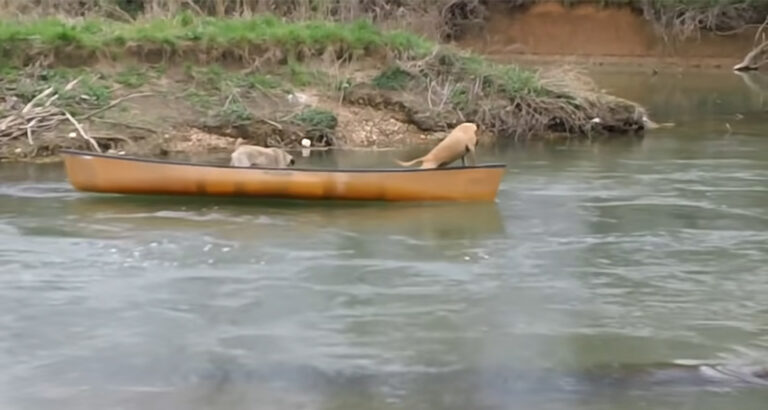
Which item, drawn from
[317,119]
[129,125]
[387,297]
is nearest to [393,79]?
[317,119]

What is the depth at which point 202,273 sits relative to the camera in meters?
9.99

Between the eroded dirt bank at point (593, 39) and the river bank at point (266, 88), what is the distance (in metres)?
14.4

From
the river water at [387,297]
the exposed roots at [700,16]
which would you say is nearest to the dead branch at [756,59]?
the exposed roots at [700,16]

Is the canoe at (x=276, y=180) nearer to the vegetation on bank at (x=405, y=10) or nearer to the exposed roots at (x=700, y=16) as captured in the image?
the vegetation on bank at (x=405, y=10)

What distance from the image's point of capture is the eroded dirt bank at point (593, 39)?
110ft

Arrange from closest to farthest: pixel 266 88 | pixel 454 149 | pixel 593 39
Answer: pixel 454 149 < pixel 266 88 < pixel 593 39

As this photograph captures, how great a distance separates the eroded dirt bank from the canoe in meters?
21.2

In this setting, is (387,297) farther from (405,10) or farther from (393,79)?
(405,10)

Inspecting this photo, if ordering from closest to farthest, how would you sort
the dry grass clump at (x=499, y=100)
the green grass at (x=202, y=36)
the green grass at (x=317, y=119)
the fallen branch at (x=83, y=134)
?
the fallen branch at (x=83, y=134), the green grass at (x=317, y=119), the green grass at (x=202, y=36), the dry grass clump at (x=499, y=100)

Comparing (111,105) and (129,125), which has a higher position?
(111,105)

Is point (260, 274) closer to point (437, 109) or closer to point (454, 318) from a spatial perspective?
point (454, 318)

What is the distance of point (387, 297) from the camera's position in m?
9.23

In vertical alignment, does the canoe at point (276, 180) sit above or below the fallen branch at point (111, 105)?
below

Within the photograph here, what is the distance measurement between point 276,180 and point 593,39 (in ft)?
78.3
